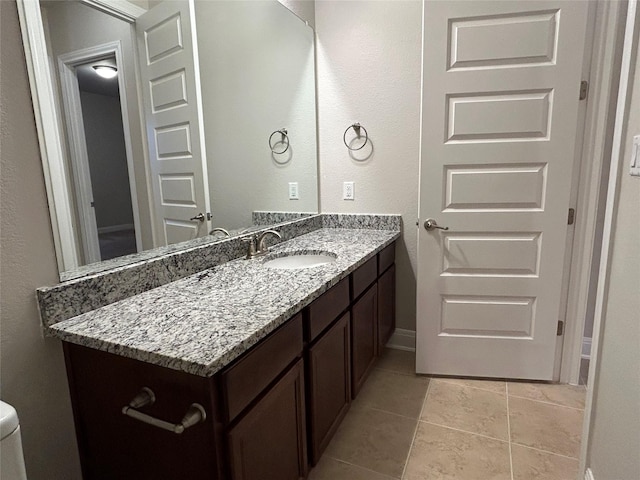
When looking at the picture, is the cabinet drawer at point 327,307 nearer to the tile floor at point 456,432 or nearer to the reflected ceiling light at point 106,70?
the tile floor at point 456,432

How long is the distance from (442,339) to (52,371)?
1874mm

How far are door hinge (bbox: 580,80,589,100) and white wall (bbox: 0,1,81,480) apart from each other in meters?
2.24

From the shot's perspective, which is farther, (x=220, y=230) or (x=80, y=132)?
(x=220, y=230)

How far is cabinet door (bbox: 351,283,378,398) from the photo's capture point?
5.84ft

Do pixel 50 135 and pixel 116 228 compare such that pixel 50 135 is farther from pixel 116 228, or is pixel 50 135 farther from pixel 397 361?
pixel 397 361

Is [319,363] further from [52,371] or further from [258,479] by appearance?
[52,371]

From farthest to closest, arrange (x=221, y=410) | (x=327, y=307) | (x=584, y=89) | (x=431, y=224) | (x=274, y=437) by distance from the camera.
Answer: (x=431, y=224) < (x=584, y=89) < (x=327, y=307) < (x=274, y=437) < (x=221, y=410)

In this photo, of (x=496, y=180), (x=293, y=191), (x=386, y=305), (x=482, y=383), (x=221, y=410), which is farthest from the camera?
(x=293, y=191)

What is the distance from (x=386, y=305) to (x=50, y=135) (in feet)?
6.12

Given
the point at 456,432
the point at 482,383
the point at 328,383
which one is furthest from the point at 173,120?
the point at 482,383

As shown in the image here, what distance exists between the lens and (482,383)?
2.17m

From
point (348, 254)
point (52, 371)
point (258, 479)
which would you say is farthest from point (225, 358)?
point (348, 254)

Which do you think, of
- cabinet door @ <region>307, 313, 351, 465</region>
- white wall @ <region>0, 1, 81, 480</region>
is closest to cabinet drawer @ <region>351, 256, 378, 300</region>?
cabinet door @ <region>307, 313, 351, 465</region>

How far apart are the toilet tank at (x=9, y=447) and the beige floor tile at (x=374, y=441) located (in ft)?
4.14
